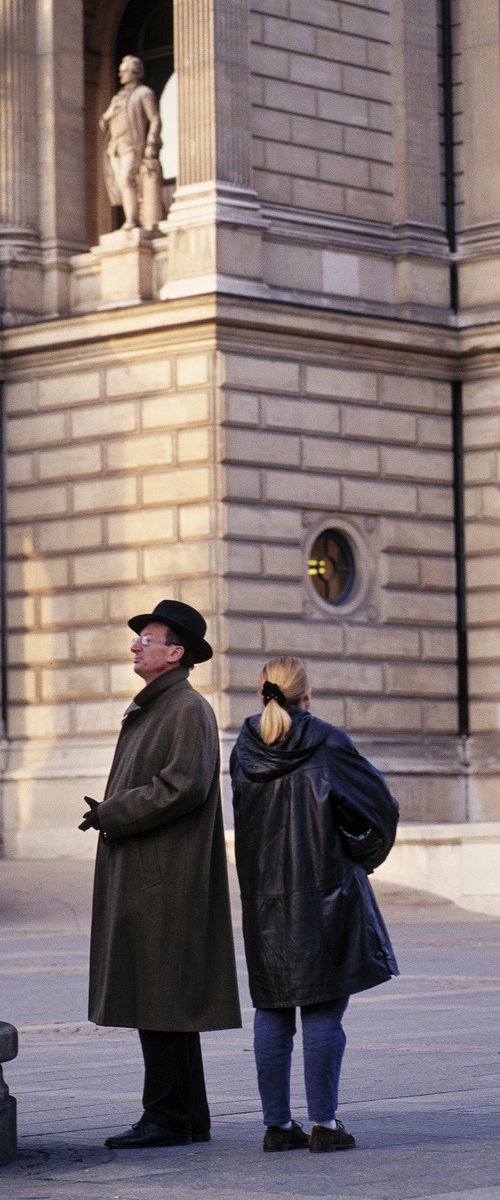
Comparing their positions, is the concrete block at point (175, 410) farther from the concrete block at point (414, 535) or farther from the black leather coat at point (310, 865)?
the black leather coat at point (310, 865)

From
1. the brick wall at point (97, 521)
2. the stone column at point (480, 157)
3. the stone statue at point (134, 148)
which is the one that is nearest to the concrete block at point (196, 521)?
the brick wall at point (97, 521)

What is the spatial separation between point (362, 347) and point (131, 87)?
4431 millimetres

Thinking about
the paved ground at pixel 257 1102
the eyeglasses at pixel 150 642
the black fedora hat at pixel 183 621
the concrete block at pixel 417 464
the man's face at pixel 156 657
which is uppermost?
the concrete block at pixel 417 464

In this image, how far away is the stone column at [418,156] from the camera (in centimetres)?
3083

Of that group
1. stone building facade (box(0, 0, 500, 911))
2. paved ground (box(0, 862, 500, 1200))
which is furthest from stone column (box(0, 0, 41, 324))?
paved ground (box(0, 862, 500, 1200))

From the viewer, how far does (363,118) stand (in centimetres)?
3091

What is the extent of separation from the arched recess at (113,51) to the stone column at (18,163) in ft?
6.96

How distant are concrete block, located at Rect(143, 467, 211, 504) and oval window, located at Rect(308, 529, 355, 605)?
1831 millimetres

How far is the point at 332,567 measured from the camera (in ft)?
98.4

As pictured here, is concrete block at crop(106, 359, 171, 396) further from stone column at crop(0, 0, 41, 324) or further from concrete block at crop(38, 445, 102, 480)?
stone column at crop(0, 0, 41, 324)

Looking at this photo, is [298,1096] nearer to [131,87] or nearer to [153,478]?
[153,478]

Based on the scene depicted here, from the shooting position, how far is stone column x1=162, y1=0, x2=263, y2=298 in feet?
93.1

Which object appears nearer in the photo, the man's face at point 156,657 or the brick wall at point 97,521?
the man's face at point 156,657

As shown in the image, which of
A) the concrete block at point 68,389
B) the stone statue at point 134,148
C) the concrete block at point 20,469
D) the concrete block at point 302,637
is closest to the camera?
the concrete block at point 302,637
